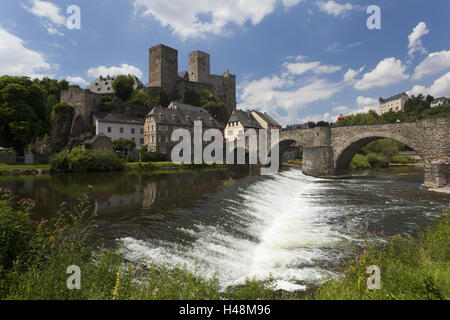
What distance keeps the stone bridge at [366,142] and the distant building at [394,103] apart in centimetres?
10651

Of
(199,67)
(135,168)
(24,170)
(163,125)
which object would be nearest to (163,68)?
(199,67)

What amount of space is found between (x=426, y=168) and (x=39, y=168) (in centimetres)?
4351

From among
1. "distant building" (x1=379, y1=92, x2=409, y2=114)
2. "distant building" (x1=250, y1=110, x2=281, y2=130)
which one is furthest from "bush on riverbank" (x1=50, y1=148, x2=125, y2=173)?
"distant building" (x1=379, y1=92, x2=409, y2=114)

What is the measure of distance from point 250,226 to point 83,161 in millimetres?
29393

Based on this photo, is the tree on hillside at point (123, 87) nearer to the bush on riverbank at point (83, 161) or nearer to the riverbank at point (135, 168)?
the riverbank at point (135, 168)

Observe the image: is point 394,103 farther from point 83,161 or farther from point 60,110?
point 60,110

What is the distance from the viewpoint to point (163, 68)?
229 feet

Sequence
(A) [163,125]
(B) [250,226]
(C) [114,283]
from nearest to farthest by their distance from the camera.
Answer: (C) [114,283] → (B) [250,226] → (A) [163,125]

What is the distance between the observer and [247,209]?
480 inches

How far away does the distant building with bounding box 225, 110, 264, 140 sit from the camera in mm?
53438

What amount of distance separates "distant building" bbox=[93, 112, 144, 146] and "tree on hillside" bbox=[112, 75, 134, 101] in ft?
33.1

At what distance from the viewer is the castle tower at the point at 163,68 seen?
6919 cm
